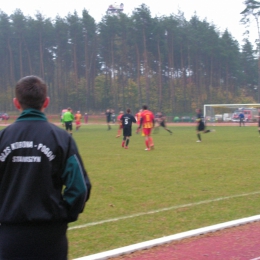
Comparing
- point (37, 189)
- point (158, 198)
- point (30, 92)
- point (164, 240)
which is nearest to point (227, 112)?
point (158, 198)

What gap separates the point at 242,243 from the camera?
611 cm

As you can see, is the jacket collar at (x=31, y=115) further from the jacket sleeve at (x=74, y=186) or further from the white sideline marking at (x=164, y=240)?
the white sideline marking at (x=164, y=240)

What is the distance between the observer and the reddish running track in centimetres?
554

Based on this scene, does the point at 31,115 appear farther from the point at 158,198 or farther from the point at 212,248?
the point at 158,198

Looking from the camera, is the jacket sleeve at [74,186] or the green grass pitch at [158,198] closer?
the jacket sleeve at [74,186]

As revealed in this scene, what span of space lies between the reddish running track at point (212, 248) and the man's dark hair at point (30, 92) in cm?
286

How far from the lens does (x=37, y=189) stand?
116 inches

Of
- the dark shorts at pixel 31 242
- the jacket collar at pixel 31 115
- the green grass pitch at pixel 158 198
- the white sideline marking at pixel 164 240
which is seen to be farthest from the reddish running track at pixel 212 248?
the jacket collar at pixel 31 115

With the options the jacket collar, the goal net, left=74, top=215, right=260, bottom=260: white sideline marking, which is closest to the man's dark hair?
the jacket collar

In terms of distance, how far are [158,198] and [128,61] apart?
70.7 meters

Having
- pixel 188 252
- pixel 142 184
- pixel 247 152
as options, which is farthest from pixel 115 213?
pixel 247 152

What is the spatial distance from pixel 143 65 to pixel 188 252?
72697 mm

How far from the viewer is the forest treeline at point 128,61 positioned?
75.1 metres

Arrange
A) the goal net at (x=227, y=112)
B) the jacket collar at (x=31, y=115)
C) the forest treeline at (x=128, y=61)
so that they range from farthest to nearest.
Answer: the forest treeline at (x=128, y=61), the goal net at (x=227, y=112), the jacket collar at (x=31, y=115)
